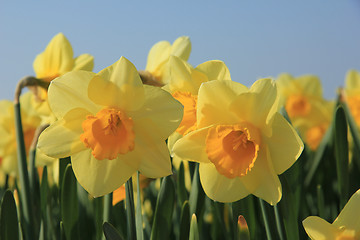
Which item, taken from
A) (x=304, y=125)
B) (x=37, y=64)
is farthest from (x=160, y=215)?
(x=304, y=125)

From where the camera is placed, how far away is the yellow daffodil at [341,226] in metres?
0.79

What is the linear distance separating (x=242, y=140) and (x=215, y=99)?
0.45 ft

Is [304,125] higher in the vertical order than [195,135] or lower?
lower

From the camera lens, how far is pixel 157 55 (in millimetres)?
1595

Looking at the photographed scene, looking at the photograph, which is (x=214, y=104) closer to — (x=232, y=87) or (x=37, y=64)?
(x=232, y=87)

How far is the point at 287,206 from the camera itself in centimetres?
108

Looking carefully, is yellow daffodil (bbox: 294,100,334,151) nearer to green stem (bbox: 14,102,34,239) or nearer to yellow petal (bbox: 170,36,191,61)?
yellow petal (bbox: 170,36,191,61)

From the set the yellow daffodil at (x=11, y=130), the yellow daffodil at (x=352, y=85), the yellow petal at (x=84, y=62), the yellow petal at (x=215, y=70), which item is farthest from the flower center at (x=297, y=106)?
the yellow petal at (x=215, y=70)

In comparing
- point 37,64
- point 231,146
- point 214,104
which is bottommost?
point 231,146

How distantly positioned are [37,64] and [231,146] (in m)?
1.10

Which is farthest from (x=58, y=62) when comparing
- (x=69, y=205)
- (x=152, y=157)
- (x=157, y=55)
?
(x=152, y=157)

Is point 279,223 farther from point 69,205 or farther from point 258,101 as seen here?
point 69,205

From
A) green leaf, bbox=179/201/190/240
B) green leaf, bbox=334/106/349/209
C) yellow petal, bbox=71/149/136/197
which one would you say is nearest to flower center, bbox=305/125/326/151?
green leaf, bbox=334/106/349/209

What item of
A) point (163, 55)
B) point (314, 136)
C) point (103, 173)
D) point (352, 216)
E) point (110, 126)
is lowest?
point (314, 136)
